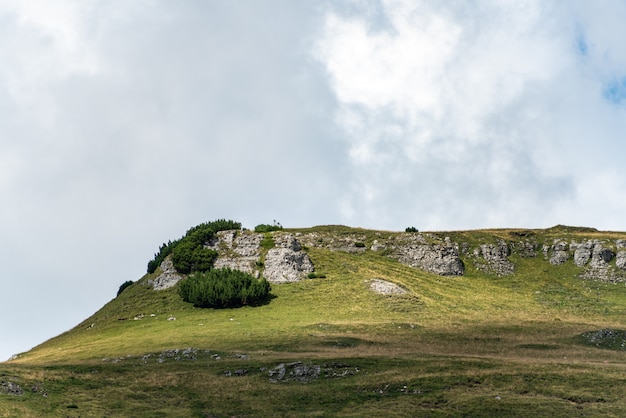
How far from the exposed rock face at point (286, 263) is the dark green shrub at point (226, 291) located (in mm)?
6187

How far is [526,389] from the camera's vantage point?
57.3m

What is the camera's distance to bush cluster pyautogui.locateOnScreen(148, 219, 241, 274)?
10638 centimetres

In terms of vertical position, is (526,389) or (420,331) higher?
(420,331)

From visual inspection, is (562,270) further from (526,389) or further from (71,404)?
(71,404)

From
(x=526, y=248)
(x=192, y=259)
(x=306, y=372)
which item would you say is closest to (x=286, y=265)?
(x=192, y=259)

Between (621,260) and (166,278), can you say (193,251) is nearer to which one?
(166,278)

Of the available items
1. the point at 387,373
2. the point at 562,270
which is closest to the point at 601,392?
the point at 387,373

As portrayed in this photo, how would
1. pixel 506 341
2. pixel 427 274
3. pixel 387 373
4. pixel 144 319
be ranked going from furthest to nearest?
pixel 427 274 < pixel 144 319 < pixel 506 341 < pixel 387 373

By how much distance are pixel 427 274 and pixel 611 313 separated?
30.6m

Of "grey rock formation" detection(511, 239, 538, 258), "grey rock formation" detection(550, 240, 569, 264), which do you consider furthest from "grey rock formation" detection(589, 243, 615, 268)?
"grey rock formation" detection(511, 239, 538, 258)

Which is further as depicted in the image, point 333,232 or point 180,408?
point 333,232

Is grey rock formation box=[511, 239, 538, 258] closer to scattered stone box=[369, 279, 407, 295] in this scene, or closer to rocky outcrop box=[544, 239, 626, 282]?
rocky outcrop box=[544, 239, 626, 282]

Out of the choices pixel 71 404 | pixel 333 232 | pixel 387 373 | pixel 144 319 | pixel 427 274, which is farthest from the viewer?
pixel 333 232

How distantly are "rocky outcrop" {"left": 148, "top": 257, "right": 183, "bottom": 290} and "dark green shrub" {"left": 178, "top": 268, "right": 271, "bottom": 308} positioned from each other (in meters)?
7.14
